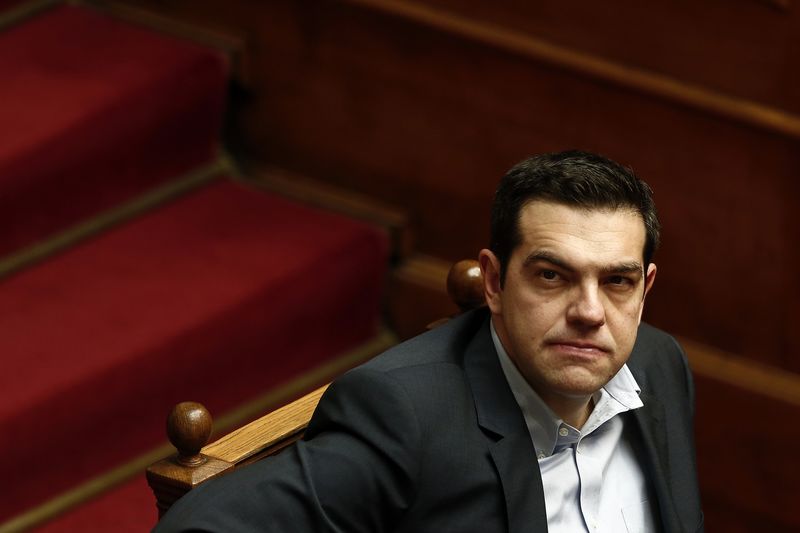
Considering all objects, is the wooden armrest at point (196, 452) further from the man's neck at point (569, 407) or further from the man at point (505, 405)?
the man's neck at point (569, 407)

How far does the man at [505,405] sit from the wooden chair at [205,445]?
84 mm

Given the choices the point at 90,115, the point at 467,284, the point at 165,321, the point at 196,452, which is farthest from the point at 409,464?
the point at 90,115

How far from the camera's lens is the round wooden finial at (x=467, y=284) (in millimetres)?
2270

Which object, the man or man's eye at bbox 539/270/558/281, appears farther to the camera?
man's eye at bbox 539/270/558/281

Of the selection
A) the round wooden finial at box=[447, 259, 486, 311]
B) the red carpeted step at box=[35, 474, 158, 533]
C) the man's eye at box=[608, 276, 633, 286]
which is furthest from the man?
the red carpeted step at box=[35, 474, 158, 533]

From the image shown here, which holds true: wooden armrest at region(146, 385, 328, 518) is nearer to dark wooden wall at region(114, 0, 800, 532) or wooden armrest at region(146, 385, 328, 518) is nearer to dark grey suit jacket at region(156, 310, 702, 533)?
dark grey suit jacket at region(156, 310, 702, 533)

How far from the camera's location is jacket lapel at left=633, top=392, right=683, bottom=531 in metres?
2.02

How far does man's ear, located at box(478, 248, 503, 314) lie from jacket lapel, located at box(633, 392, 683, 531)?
28 centimetres

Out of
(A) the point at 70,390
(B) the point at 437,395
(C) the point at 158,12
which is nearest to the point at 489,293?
(B) the point at 437,395

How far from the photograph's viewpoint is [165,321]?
10.6 ft

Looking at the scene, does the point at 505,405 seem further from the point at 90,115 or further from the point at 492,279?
the point at 90,115

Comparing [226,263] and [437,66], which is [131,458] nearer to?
[226,263]

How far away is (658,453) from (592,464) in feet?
0.43

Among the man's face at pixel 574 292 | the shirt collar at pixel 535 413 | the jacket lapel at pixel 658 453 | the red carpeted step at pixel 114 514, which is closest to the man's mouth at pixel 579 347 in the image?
the man's face at pixel 574 292
